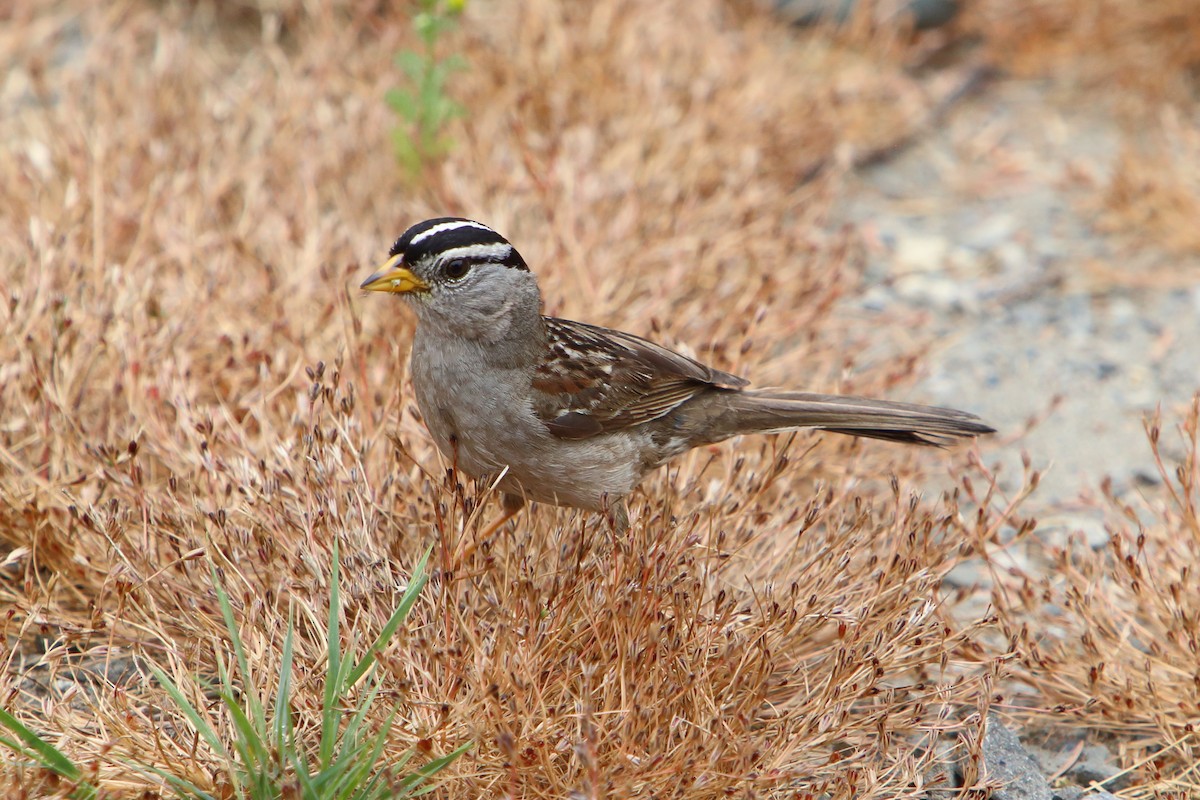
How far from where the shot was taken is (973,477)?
18.6 feet

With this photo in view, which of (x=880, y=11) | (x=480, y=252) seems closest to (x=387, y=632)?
(x=480, y=252)

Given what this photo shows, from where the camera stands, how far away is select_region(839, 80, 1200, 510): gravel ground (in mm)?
6109

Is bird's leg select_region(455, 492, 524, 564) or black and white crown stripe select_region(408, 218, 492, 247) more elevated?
black and white crown stripe select_region(408, 218, 492, 247)

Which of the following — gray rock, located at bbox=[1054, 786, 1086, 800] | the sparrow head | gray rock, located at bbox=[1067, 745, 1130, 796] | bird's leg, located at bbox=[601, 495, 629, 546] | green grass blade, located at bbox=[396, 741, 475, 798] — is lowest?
gray rock, located at bbox=[1067, 745, 1130, 796]

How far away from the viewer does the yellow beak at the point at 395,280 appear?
4.02m

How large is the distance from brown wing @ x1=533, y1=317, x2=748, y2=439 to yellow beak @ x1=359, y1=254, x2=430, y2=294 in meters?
0.47

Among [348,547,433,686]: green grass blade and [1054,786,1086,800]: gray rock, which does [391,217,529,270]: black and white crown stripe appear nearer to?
[348,547,433,686]: green grass blade

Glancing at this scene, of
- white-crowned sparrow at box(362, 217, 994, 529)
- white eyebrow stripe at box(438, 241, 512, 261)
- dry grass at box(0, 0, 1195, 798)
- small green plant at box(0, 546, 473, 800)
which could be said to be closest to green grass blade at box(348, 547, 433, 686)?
small green plant at box(0, 546, 473, 800)

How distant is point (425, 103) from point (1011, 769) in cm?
386

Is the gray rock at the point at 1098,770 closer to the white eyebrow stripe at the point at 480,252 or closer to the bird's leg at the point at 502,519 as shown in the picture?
the bird's leg at the point at 502,519

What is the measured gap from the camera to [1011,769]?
3.87m

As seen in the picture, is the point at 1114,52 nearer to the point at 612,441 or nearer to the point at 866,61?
the point at 866,61

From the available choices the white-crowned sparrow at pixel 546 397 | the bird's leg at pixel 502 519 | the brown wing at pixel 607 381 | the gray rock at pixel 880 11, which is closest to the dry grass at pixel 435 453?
the bird's leg at pixel 502 519

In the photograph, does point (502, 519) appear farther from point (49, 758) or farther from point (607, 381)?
point (49, 758)
